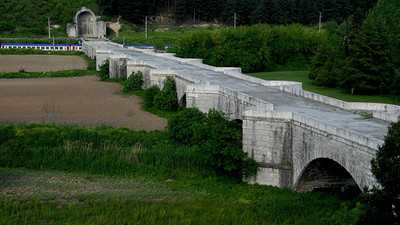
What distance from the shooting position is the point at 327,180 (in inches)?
598

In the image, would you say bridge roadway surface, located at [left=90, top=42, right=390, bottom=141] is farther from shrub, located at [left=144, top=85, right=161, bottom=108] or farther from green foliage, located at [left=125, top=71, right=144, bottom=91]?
green foliage, located at [left=125, top=71, right=144, bottom=91]

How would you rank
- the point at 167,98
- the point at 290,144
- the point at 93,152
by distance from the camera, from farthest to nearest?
the point at 167,98 < the point at 93,152 < the point at 290,144

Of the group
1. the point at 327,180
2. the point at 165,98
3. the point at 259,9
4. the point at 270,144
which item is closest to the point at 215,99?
the point at 165,98

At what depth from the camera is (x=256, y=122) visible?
1631 cm

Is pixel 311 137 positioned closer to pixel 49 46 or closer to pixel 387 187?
pixel 387 187

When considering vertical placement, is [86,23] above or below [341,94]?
above

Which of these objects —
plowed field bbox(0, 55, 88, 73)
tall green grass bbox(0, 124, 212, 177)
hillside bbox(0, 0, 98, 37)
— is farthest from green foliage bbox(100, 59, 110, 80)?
hillside bbox(0, 0, 98, 37)

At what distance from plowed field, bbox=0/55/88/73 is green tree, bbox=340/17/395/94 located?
992 inches

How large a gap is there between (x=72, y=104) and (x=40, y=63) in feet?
82.6

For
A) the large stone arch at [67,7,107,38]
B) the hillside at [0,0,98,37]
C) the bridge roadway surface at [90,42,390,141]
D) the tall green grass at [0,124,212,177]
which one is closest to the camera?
the bridge roadway surface at [90,42,390,141]

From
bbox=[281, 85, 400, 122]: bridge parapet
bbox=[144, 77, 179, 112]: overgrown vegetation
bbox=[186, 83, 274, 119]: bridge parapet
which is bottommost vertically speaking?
bbox=[144, 77, 179, 112]: overgrown vegetation

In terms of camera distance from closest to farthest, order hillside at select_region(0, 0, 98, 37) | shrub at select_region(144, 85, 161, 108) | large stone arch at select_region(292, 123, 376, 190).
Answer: large stone arch at select_region(292, 123, 376, 190) → shrub at select_region(144, 85, 161, 108) → hillside at select_region(0, 0, 98, 37)

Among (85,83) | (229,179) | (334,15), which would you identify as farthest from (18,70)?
(334,15)

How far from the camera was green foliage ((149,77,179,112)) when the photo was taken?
1104 inches
